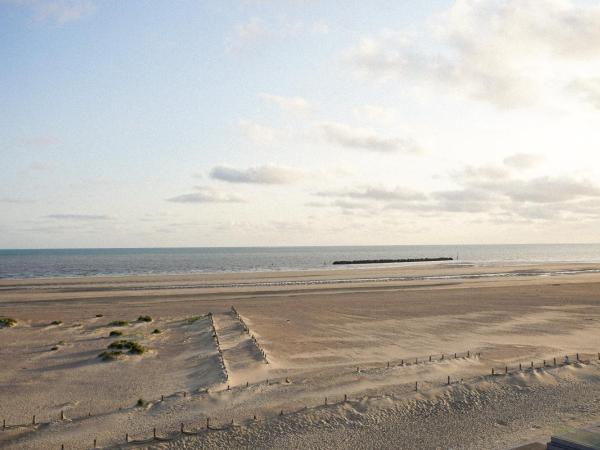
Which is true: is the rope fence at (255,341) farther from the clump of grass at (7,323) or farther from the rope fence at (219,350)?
the clump of grass at (7,323)

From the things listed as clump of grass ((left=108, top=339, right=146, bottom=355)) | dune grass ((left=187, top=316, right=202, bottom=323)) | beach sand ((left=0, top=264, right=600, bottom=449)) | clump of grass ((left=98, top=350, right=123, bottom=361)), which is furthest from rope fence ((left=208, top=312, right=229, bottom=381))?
clump of grass ((left=98, top=350, right=123, bottom=361))

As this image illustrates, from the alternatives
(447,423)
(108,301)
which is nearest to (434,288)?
(108,301)

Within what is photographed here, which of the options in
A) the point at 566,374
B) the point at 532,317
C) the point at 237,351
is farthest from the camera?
the point at 532,317

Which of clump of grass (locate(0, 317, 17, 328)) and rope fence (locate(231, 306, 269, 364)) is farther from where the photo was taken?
clump of grass (locate(0, 317, 17, 328))

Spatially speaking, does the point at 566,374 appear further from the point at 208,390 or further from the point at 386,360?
the point at 208,390

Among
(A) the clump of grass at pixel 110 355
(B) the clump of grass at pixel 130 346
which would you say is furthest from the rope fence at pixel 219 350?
(A) the clump of grass at pixel 110 355

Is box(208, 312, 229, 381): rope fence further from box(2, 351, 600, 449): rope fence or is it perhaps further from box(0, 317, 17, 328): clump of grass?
box(0, 317, 17, 328): clump of grass
